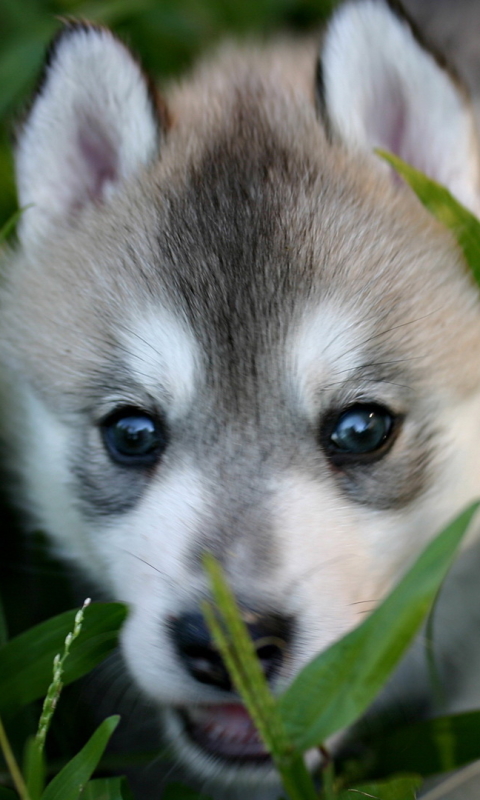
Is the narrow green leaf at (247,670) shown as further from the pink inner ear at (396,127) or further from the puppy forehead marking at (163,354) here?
the pink inner ear at (396,127)

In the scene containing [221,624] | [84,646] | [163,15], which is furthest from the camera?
[163,15]

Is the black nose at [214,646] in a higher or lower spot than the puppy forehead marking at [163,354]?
lower

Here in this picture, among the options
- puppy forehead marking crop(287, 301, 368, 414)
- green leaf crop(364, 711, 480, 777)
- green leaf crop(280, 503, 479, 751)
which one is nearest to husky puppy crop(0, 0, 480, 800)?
puppy forehead marking crop(287, 301, 368, 414)

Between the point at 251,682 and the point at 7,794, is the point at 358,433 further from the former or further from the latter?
the point at 7,794

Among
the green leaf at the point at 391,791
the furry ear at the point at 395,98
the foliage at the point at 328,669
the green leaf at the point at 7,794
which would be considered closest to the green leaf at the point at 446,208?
the furry ear at the point at 395,98

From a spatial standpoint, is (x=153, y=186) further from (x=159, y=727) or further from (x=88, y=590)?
(x=159, y=727)

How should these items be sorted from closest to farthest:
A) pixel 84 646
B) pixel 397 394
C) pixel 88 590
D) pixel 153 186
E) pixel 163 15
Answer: pixel 84 646, pixel 397 394, pixel 153 186, pixel 88 590, pixel 163 15

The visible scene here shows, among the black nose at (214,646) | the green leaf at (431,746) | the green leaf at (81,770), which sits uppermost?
the black nose at (214,646)

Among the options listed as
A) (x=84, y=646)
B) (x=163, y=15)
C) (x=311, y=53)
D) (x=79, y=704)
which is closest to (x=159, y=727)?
(x=79, y=704)

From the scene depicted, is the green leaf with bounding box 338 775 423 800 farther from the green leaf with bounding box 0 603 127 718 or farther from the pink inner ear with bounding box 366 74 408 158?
the pink inner ear with bounding box 366 74 408 158
